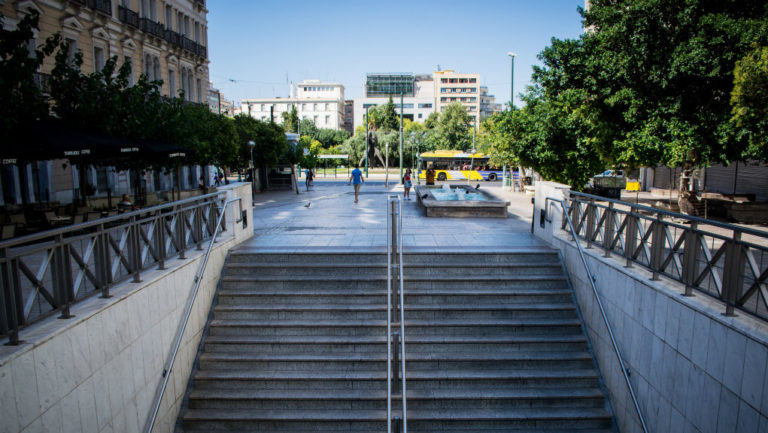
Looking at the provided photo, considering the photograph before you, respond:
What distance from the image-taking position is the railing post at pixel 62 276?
4.59 m

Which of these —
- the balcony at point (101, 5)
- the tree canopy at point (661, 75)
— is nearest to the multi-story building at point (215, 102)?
the balcony at point (101, 5)

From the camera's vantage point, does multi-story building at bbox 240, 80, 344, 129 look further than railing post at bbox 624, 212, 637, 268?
Yes

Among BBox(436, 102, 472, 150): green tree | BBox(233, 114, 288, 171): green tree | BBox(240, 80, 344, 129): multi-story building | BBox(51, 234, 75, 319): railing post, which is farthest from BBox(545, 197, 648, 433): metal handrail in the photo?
BBox(240, 80, 344, 129): multi-story building

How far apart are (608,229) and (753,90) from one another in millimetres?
3651

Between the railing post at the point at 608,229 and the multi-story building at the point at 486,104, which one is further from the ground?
the multi-story building at the point at 486,104

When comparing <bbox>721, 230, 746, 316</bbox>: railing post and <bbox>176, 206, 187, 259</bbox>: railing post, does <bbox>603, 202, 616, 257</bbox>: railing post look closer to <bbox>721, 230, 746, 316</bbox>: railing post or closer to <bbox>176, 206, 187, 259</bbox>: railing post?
<bbox>721, 230, 746, 316</bbox>: railing post

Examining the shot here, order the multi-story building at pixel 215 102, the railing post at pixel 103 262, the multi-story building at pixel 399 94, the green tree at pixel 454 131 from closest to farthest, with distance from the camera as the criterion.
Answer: the railing post at pixel 103 262, the multi-story building at pixel 215 102, the green tree at pixel 454 131, the multi-story building at pixel 399 94

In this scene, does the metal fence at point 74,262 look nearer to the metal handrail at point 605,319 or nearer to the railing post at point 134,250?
the railing post at point 134,250

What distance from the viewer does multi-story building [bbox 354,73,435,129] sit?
5138 inches

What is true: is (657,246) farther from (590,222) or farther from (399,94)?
(399,94)

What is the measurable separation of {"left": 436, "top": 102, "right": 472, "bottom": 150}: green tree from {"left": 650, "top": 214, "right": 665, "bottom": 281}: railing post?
205 feet

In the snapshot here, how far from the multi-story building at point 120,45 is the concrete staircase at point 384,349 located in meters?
9.21

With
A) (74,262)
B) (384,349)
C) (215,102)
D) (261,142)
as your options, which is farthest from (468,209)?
(215,102)

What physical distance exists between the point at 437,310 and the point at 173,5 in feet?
109
